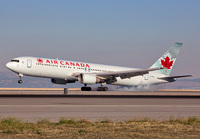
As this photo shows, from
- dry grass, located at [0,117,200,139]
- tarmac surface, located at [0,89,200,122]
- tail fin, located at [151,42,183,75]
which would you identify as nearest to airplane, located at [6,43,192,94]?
tail fin, located at [151,42,183,75]

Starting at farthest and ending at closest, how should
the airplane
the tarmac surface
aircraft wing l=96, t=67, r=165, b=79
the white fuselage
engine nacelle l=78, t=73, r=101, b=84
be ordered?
aircraft wing l=96, t=67, r=165, b=79, engine nacelle l=78, t=73, r=101, b=84, the airplane, the white fuselage, the tarmac surface

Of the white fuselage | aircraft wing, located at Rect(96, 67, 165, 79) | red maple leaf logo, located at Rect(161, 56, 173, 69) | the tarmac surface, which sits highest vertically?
red maple leaf logo, located at Rect(161, 56, 173, 69)

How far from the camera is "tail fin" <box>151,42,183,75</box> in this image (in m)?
69.2

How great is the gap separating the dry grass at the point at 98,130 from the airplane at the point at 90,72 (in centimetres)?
3363

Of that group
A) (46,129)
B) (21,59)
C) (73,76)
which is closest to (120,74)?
(73,76)

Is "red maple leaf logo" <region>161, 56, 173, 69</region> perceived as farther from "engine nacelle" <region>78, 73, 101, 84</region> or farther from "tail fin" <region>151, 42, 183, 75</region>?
"engine nacelle" <region>78, 73, 101, 84</region>

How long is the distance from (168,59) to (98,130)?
57.0m

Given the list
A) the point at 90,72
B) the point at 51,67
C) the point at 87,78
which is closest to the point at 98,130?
the point at 51,67

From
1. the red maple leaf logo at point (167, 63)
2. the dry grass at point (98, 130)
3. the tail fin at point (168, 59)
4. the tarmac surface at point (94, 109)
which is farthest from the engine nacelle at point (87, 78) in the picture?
the dry grass at point (98, 130)

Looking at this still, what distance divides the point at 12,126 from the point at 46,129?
1.69m

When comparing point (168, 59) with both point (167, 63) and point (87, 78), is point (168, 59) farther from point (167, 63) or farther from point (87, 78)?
point (87, 78)

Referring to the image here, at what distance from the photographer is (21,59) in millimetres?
54844

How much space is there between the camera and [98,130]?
1449cm

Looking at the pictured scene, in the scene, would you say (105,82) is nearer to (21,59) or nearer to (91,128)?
(21,59)
